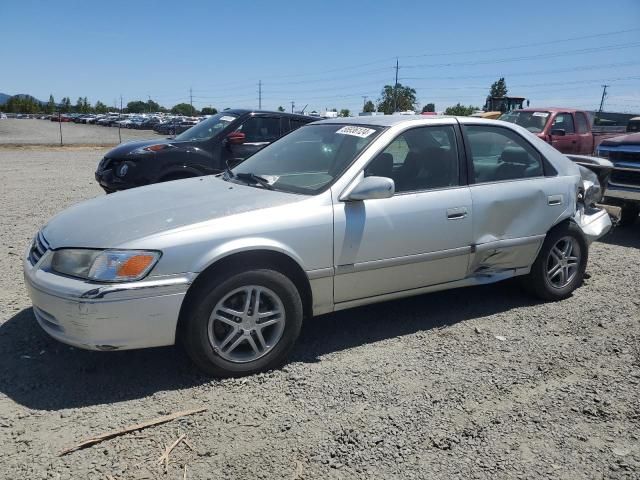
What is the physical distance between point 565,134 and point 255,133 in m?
8.40

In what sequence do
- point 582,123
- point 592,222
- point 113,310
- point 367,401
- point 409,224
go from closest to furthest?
point 113,310, point 367,401, point 409,224, point 592,222, point 582,123

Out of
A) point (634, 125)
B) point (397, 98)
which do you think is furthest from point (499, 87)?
point (634, 125)

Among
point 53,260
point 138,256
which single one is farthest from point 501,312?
point 53,260

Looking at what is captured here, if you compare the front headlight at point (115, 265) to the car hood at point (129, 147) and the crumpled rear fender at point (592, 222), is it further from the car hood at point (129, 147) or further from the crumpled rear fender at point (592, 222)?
the car hood at point (129, 147)

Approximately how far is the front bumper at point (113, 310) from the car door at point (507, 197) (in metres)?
2.32

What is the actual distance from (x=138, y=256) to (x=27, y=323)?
1621 millimetres

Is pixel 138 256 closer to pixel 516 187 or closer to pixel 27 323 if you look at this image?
pixel 27 323

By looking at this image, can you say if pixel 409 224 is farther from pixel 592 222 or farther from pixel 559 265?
pixel 592 222

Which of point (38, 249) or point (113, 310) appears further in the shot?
point (38, 249)

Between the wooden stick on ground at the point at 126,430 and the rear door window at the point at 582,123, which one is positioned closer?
the wooden stick on ground at the point at 126,430

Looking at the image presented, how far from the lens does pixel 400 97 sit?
57.5 metres

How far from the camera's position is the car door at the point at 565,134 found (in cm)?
1280

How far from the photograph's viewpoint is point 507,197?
14.3ft

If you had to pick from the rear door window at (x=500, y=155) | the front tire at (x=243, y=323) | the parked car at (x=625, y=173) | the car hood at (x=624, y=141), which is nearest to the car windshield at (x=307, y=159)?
the front tire at (x=243, y=323)
